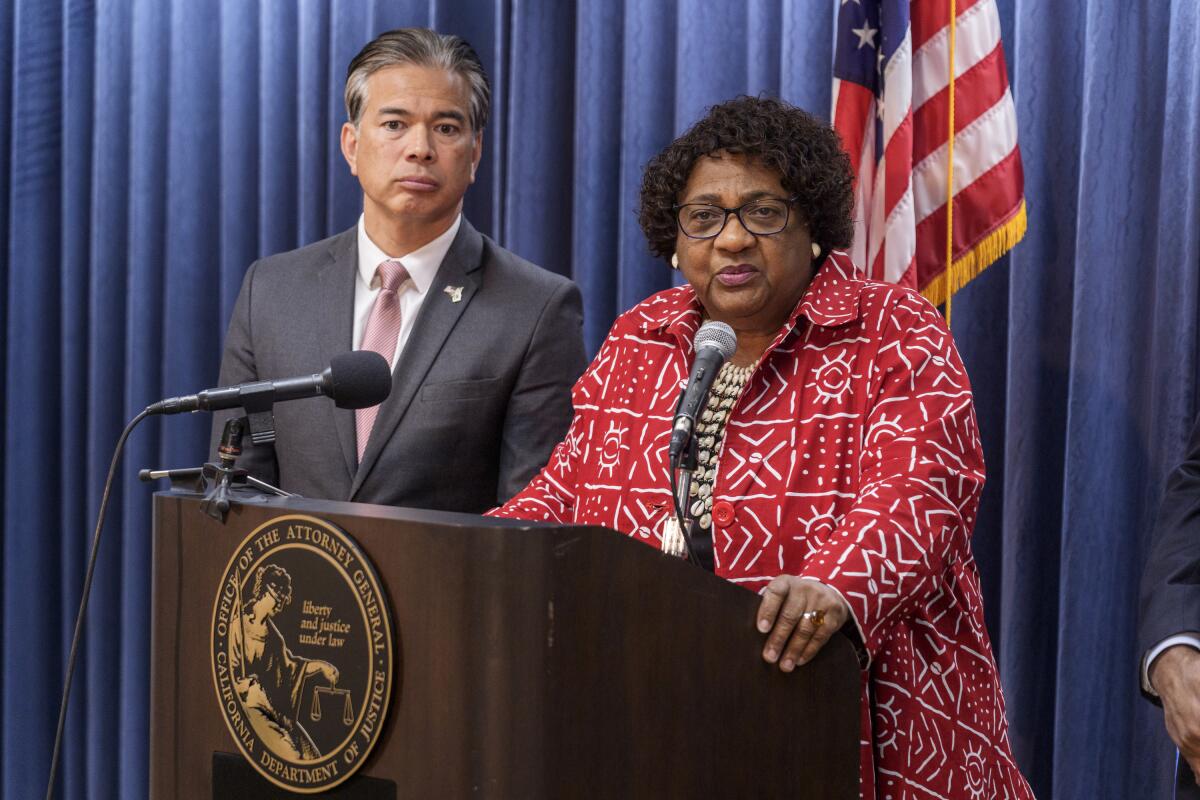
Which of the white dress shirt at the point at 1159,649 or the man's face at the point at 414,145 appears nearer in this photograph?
the white dress shirt at the point at 1159,649

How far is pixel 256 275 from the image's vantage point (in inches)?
109

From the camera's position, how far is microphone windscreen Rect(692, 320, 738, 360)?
159cm

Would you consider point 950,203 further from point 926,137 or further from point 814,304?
point 814,304

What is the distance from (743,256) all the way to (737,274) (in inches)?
1.1

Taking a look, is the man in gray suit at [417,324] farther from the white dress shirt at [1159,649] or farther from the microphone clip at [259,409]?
the white dress shirt at [1159,649]

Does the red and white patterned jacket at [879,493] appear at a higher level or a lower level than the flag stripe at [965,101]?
lower

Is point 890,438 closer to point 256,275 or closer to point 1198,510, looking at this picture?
point 1198,510

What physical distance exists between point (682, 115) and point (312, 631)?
7.00 ft

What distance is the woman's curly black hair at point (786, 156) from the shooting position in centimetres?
192

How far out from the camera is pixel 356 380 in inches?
60.2

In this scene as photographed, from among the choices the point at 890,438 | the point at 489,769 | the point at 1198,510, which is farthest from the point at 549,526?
the point at 1198,510

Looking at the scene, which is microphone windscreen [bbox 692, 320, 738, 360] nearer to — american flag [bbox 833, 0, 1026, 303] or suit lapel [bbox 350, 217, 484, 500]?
suit lapel [bbox 350, 217, 484, 500]

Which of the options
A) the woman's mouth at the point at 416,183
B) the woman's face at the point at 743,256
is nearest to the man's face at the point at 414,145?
the woman's mouth at the point at 416,183

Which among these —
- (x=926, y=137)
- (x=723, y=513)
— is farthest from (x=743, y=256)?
(x=926, y=137)
